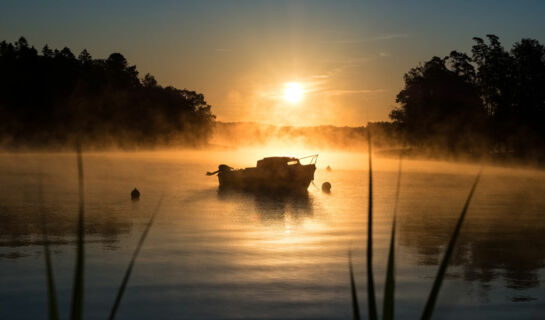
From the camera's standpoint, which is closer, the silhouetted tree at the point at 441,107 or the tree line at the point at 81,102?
the silhouetted tree at the point at 441,107

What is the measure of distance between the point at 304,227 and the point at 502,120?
7447 cm

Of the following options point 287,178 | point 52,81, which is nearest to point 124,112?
point 52,81

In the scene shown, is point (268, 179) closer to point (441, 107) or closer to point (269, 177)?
point (269, 177)

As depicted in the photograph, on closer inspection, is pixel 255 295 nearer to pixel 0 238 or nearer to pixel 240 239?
pixel 240 239

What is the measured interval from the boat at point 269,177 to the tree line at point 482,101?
51.2 metres

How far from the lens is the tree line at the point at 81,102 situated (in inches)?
4200

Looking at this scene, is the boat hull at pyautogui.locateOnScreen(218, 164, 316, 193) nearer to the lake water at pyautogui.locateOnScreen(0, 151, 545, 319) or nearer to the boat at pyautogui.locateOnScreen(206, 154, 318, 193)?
the boat at pyautogui.locateOnScreen(206, 154, 318, 193)

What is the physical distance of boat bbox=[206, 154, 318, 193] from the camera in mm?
41969

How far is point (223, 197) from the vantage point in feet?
122

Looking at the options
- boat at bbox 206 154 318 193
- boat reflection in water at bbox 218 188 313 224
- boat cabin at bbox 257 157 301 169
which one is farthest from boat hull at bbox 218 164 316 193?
boat reflection in water at bbox 218 188 313 224

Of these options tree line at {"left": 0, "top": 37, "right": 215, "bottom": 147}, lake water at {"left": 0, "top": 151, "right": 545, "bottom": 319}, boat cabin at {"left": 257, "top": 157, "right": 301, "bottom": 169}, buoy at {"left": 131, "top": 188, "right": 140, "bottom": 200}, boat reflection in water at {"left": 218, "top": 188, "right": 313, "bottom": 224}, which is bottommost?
boat reflection in water at {"left": 218, "top": 188, "right": 313, "bottom": 224}

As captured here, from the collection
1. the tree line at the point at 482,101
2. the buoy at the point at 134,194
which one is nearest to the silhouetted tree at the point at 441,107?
the tree line at the point at 482,101

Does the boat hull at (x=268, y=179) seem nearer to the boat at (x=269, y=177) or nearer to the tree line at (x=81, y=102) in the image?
the boat at (x=269, y=177)

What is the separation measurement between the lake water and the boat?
7903 millimetres
